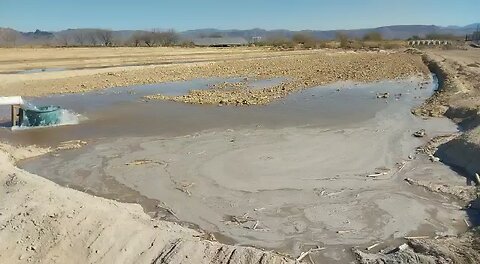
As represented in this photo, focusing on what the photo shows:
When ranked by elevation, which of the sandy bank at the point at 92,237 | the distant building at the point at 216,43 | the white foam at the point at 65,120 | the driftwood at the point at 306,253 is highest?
the distant building at the point at 216,43

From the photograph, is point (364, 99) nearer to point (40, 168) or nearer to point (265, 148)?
point (265, 148)

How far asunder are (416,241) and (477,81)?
74.2ft

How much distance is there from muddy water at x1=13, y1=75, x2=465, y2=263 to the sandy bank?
0.91 metres

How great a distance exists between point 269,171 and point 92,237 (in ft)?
16.2

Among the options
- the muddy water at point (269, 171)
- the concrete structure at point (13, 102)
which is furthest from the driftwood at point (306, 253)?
the concrete structure at point (13, 102)

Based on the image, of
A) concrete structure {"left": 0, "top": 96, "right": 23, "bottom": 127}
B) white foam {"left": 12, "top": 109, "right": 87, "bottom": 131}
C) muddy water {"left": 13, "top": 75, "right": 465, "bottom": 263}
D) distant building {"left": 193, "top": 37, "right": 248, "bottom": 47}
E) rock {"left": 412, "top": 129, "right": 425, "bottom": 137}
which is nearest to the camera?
muddy water {"left": 13, "top": 75, "right": 465, "bottom": 263}

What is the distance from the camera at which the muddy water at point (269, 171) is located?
8.15 meters

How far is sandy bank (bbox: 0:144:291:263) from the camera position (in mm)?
6707

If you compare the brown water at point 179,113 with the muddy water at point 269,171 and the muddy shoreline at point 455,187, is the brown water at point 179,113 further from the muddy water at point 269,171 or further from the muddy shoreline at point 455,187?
the muddy shoreline at point 455,187

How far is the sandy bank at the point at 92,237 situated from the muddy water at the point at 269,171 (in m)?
0.91

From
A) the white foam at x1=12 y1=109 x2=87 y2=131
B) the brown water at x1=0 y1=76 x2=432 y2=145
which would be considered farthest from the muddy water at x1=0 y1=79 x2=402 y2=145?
the white foam at x1=12 y1=109 x2=87 y2=131

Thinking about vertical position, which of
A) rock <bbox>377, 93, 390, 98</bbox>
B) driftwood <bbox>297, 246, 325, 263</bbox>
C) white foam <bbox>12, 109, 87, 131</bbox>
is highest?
rock <bbox>377, 93, 390, 98</bbox>

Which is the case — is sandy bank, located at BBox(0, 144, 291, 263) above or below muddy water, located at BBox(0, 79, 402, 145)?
below

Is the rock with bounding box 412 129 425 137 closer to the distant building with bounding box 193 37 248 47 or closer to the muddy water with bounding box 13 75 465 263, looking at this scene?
the muddy water with bounding box 13 75 465 263
